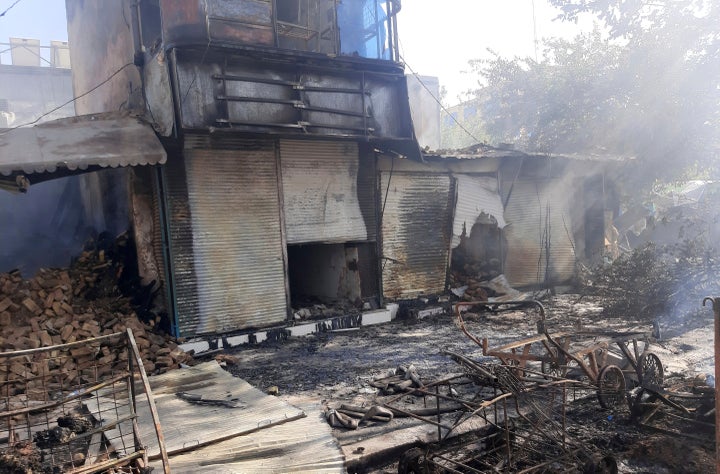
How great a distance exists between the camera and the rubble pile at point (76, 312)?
23.9ft

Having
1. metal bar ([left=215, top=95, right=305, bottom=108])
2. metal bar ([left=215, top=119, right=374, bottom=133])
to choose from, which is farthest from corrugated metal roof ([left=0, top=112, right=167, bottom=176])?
metal bar ([left=215, top=95, right=305, bottom=108])

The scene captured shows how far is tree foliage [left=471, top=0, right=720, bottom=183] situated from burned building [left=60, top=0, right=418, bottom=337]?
10183 mm

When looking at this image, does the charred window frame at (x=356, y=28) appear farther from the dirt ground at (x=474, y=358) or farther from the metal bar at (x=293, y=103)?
the dirt ground at (x=474, y=358)

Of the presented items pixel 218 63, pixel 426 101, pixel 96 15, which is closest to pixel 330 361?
pixel 218 63

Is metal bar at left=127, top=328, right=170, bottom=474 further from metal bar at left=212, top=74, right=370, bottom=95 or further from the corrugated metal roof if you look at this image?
metal bar at left=212, top=74, right=370, bottom=95

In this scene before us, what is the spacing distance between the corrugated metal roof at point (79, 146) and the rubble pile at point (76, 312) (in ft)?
6.67

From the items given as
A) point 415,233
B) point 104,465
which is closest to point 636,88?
point 415,233

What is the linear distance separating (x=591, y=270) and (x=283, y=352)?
970 centimetres

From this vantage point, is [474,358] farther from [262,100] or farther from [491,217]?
[491,217]

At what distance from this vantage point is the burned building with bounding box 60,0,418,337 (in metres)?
8.58

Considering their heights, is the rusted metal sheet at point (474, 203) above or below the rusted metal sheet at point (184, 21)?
below

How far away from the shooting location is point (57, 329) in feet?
24.4

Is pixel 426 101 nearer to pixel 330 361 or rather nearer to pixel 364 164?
pixel 364 164

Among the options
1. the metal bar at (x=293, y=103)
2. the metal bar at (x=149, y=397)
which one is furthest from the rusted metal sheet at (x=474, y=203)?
the metal bar at (x=149, y=397)
